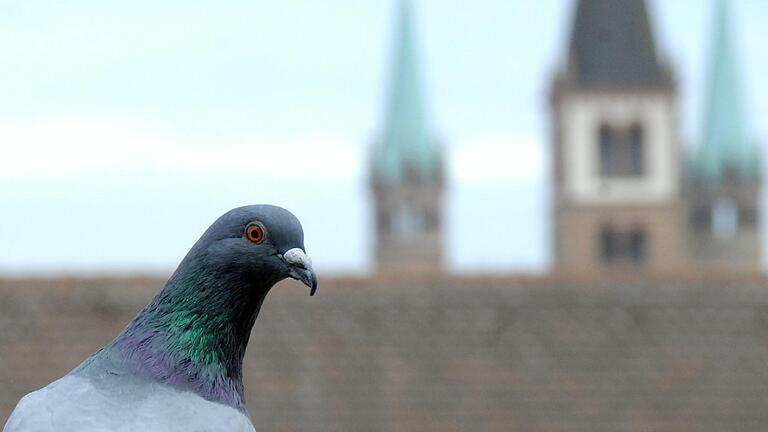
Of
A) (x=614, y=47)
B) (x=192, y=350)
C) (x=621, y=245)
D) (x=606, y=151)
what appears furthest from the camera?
(x=606, y=151)

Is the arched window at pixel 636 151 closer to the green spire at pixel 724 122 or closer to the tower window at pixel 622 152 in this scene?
the tower window at pixel 622 152

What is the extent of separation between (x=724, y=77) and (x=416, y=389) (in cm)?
5148

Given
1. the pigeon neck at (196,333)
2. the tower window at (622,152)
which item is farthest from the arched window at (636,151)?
the pigeon neck at (196,333)

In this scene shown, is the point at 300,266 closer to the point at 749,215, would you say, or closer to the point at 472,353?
the point at 472,353

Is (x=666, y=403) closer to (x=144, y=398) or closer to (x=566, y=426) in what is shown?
(x=566, y=426)

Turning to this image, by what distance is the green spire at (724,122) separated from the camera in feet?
195

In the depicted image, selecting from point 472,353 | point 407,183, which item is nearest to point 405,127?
point 407,183

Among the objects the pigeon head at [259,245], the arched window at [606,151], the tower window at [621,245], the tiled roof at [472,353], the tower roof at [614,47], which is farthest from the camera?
the arched window at [606,151]

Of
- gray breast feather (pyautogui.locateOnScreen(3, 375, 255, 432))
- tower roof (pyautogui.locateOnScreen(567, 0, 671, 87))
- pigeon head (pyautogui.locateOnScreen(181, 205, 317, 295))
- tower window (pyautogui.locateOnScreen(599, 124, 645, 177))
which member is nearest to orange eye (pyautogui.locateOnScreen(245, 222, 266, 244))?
pigeon head (pyautogui.locateOnScreen(181, 205, 317, 295))

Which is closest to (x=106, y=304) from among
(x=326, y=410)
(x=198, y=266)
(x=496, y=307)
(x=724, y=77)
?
(x=326, y=410)

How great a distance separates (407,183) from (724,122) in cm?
1265

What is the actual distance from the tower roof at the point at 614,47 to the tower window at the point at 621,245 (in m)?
5.23

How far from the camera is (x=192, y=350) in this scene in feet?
8.03

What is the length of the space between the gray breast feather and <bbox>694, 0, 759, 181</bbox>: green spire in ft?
191
